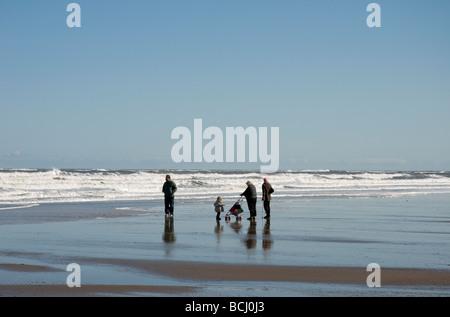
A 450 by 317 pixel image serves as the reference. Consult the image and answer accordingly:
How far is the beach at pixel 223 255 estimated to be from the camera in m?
9.30

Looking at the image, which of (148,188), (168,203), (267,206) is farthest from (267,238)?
(148,188)

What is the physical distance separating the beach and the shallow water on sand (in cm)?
2

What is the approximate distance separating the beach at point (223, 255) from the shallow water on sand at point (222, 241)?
0.08 feet

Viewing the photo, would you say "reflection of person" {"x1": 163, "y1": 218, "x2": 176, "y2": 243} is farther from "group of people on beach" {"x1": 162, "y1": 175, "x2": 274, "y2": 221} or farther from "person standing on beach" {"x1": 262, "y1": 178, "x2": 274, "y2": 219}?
"person standing on beach" {"x1": 262, "y1": 178, "x2": 274, "y2": 219}

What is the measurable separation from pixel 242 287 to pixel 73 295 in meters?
2.60

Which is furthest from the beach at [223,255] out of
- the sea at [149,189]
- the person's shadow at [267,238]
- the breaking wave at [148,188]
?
the breaking wave at [148,188]

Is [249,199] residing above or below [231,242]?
above

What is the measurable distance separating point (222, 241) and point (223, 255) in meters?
2.41

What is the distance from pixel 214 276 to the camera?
10.3 meters

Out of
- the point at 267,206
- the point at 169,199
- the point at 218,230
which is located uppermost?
the point at 169,199

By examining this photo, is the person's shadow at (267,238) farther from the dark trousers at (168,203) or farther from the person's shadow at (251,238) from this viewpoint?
the dark trousers at (168,203)

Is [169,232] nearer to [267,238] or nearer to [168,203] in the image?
[267,238]

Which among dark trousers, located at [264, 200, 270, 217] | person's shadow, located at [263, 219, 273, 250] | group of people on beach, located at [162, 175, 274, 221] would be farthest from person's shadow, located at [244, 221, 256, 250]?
dark trousers, located at [264, 200, 270, 217]

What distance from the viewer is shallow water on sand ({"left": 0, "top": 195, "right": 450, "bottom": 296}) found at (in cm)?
1061
